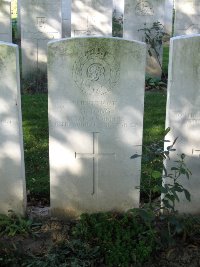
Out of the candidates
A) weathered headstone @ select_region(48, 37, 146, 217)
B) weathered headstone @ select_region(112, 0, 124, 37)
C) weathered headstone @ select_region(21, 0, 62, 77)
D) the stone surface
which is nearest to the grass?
the stone surface

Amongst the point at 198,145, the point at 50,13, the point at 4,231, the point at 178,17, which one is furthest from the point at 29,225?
the point at 178,17

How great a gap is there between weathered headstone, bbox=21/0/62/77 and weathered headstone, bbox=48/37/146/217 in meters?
5.51

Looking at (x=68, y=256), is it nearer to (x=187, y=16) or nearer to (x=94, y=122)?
(x=94, y=122)

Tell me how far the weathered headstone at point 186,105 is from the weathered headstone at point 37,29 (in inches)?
227

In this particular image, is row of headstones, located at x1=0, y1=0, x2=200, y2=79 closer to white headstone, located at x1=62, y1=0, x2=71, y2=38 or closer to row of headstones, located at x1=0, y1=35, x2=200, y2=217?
white headstone, located at x1=62, y1=0, x2=71, y2=38

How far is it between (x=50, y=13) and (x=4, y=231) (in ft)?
20.2

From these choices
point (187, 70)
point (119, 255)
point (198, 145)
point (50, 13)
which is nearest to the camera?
point (119, 255)

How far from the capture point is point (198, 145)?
432 cm

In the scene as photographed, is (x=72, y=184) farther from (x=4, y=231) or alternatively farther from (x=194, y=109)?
(x=194, y=109)

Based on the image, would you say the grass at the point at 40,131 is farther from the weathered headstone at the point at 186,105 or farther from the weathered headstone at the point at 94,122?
the weathered headstone at the point at 186,105

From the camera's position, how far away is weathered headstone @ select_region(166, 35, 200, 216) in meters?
4.00

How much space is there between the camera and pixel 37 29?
9.41m

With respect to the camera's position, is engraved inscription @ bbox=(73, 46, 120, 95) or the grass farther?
the grass

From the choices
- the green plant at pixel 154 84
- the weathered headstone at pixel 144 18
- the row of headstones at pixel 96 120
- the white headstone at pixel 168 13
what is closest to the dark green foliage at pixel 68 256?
the row of headstones at pixel 96 120
